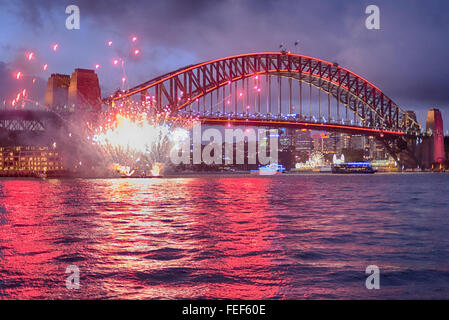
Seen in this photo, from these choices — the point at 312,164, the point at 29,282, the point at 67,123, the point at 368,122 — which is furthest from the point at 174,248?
the point at 312,164

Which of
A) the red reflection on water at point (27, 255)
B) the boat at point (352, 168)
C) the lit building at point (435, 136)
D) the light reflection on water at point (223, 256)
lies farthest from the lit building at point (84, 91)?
the lit building at point (435, 136)

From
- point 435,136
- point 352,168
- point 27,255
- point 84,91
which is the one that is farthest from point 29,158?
point 27,255

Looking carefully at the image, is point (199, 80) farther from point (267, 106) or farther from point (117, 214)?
point (117, 214)

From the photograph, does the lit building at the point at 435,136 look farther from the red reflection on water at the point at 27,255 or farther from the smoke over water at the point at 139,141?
the red reflection on water at the point at 27,255

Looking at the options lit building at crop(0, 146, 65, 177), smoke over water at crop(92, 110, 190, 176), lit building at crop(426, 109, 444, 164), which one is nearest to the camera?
smoke over water at crop(92, 110, 190, 176)

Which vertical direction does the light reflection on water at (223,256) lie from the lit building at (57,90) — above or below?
below

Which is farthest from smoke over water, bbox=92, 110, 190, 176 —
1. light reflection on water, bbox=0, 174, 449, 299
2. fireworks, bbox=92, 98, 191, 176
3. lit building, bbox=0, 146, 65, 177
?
lit building, bbox=0, 146, 65, 177

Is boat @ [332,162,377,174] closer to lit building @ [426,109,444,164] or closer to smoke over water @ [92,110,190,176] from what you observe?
lit building @ [426,109,444,164]

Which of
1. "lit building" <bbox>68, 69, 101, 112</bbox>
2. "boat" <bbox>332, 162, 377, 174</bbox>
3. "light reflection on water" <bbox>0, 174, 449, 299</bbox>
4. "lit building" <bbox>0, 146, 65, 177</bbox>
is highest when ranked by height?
"lit building" <bbox>68, 69, 101, 112</bbox>

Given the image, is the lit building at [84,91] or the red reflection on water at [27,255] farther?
the lit building at [84,91]

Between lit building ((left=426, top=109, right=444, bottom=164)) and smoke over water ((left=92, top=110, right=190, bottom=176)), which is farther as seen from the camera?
lit building ((left=426, top=109, right=444, bottom=164))

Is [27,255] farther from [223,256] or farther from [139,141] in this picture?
[139,141]

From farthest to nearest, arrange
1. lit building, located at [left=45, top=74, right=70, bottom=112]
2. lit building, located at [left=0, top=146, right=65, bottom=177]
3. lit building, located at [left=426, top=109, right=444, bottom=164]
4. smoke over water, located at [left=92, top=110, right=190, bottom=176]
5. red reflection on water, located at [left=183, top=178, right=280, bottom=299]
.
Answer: lit building, located at [left=0, top=146, right=65, bottom=177]
lit building, located at [left=426, top=109, right=444, bottom=164]
lit building, located at [left=45, top=74, right=70, bottom=112]
smoke over water, located at [left=92, top=110, right=190, bottom=176]
red reflection on water, located at [left=183, top=178, right=280, bottom=299]
